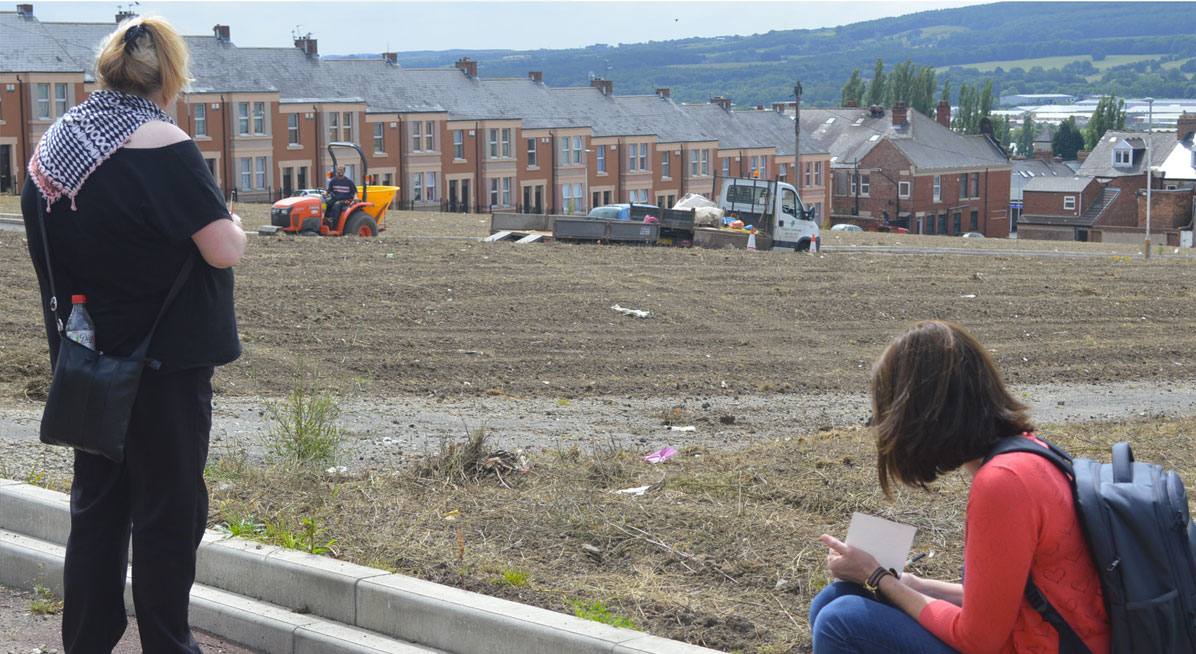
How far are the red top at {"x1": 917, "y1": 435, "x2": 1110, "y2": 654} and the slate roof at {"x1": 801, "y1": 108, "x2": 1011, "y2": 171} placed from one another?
8380 cm

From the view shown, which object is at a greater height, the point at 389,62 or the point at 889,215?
the point at 389,62

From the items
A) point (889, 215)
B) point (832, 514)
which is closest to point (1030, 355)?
point (832, 514)

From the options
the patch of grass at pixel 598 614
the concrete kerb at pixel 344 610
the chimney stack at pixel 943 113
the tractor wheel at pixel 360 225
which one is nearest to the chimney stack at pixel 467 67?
the chimney stack at pixel 943 113

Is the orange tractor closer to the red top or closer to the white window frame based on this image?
the red top

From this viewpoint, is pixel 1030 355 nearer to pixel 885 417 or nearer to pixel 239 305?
pixel 239 305

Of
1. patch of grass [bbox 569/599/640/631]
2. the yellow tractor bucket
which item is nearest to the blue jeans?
patch of grass [bbox 569/599/640/631]

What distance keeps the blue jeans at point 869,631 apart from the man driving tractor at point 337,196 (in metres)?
20.7

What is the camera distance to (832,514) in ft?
19.7

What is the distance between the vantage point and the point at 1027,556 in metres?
2.93

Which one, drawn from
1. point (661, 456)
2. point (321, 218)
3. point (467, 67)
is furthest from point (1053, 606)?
point (467, 67)

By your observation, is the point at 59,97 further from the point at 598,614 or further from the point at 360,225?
the point at 598,614

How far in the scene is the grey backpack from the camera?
110 inches

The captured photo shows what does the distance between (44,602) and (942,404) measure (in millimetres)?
3982

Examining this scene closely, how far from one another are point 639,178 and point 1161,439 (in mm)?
75230
